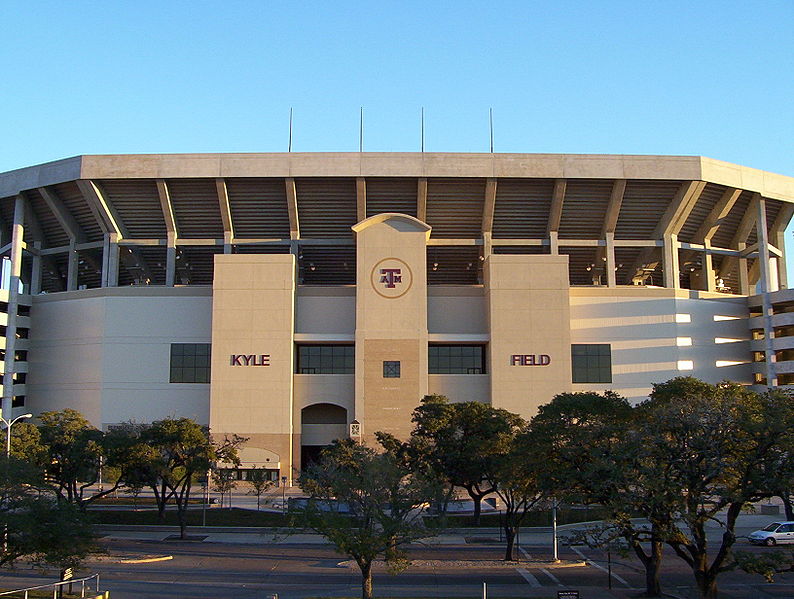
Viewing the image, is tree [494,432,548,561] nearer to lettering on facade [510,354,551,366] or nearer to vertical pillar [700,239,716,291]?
lettering on facade [510,354,551,366]

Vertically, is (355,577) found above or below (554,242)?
below

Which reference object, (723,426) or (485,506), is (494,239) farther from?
(723,426)

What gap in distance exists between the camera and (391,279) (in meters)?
71.0

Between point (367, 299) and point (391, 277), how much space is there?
2967 mm

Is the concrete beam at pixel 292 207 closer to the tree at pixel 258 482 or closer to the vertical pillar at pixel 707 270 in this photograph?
the tree at pixel 258 482

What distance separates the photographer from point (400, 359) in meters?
69.4

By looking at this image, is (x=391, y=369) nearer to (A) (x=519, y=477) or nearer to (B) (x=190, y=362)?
(B) (x=190, y=362)

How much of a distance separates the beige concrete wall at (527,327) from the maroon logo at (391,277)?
325 inches

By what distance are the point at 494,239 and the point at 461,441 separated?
32.5m

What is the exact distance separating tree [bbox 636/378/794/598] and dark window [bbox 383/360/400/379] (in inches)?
1709

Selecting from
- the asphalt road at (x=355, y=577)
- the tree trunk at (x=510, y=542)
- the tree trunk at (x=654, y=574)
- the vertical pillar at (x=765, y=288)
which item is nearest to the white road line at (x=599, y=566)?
the asphalt road at (x=355, y=577)

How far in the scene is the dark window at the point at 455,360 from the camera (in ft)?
235

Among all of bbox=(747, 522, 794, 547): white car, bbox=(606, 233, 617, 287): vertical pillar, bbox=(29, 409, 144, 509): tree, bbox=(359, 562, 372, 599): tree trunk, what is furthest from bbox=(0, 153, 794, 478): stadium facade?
bbox=(359, 562, 372, 599): tree trunk

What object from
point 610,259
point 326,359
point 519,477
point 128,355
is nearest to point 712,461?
point 519,477
